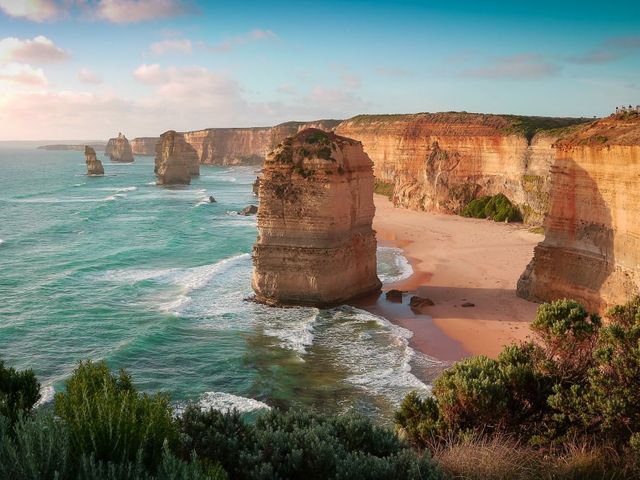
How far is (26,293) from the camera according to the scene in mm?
29266

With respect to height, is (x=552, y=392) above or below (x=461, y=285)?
above

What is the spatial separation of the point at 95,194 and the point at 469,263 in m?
64.8

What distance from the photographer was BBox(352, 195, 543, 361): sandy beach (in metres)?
22.8

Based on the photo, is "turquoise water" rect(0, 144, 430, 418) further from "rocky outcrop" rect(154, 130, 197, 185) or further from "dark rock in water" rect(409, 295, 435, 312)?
"rocky outcrop" rect(154, 130, 197, 185)

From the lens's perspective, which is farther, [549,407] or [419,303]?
[419,303]

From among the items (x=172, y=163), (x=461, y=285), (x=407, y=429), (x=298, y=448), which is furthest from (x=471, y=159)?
(x=172, y=163)

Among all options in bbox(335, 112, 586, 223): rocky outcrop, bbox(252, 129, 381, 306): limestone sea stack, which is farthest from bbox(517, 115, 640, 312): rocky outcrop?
bbox(335, 112, 586, 223): rocky outcrop

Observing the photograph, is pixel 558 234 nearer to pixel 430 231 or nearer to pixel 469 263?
pixel 469 263

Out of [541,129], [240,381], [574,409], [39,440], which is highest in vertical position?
[541,129]

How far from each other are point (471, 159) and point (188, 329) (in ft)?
131

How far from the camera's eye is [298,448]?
28.7 ft

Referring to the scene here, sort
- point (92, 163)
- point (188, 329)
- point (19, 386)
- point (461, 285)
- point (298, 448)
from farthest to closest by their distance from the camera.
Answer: point (92, 163)
point (461, 285)
point (188, 329)
point (19, 386)
point (298, 448)

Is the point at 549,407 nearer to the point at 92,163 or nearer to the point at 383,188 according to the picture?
the point at 383,188

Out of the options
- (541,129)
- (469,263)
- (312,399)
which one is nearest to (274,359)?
(312,399)
